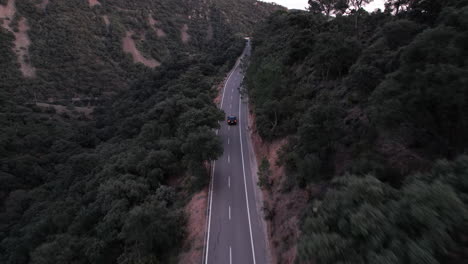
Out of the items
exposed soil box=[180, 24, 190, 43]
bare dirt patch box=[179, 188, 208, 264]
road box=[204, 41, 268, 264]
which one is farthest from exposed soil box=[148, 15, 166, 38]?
bare dirt patch box=[179, 188, 208, 264]

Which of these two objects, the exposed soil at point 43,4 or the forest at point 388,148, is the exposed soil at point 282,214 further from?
the exposed soil at point 43,4

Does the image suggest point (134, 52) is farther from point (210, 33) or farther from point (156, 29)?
point (210, 33)

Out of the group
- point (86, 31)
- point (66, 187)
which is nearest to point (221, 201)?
point (66, 187)

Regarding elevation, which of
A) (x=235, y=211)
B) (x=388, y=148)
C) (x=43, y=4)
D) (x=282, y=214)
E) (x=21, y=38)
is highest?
(x=43, y=4)

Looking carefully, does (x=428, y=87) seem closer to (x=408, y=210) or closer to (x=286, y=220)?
(x=408, y=210)

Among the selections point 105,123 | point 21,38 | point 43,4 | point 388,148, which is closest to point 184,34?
point 43,4

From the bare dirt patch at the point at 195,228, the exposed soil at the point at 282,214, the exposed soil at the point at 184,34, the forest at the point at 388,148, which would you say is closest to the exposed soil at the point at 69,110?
→ the bare dirt patch at the point at 195,228
